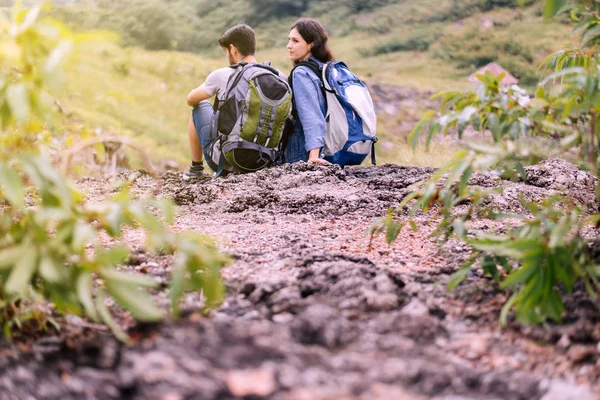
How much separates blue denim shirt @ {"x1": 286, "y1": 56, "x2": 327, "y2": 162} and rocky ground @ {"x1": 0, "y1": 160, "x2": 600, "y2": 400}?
1809mm

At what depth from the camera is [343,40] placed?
15242 millimetres

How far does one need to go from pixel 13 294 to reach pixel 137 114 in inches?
280

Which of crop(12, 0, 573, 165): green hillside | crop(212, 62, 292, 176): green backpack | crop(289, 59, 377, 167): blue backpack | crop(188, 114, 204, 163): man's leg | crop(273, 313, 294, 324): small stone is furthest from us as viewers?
crop(12, 0, 573, 165): green hillside

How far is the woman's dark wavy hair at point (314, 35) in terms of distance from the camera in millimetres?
3795

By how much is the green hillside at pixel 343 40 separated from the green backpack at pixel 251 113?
4.48m

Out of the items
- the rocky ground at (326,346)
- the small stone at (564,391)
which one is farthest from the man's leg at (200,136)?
the small stone at (564,391)

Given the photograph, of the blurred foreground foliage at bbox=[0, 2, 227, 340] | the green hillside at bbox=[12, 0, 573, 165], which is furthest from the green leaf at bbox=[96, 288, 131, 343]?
the green hillside at bbox=[12, 0, 573, 165]

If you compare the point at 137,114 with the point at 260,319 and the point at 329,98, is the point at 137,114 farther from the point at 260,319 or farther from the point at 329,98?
the point at 260,319

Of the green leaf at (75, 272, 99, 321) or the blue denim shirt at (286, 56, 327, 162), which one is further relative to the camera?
the blue denim shirt at (286, 56, 327, 162)

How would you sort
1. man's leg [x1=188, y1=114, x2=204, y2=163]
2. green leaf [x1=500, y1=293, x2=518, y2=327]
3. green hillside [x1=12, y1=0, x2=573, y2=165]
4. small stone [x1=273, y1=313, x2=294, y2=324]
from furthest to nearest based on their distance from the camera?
green hillside [x1=12, y1=0, x2=573, y2=165] → man's leg [x1=188, y1=114, x2=204, y2=163] → small stone [x1=273, y1=313, x2=294, y2=324] → green leaf [x1=500, y1=293, x2=518, y2=327]

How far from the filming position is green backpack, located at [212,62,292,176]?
342cm

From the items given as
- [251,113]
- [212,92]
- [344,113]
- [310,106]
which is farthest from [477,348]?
[212,92]

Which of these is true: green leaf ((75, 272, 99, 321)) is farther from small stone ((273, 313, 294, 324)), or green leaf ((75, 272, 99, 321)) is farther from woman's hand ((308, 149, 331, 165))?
woman's hand ((308, 149, 331, 165))

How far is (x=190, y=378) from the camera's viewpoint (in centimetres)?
85
